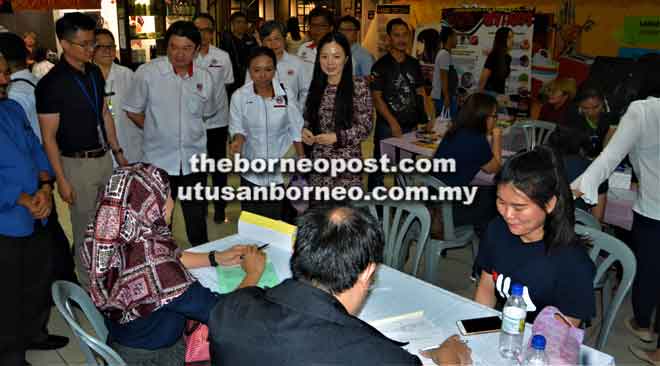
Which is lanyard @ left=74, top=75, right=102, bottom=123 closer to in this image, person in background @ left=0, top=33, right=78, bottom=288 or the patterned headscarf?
person in background @ left=0, top=33, right=78, bottom=288

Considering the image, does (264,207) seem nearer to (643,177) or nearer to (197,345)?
(197,345)

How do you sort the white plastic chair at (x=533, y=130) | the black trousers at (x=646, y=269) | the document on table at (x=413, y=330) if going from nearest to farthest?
the document on table at (x=413, y=330) → the black trousers at (x=646, y=269) → the white plastic chair at (x=533, y=130)

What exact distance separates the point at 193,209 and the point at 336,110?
1320 mm

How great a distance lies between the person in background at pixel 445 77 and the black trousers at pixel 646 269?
458 cm

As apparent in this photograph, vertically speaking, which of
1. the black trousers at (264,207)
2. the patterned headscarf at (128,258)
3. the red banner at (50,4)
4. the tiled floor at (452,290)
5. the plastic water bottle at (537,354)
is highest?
the red banner at (50,4)

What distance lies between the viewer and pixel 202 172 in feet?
13.3

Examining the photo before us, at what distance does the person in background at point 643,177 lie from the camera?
2652mm

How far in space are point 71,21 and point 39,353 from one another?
175 cm

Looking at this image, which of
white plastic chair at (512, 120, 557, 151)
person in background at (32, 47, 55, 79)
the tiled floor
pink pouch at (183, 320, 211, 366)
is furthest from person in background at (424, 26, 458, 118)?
pink pouch at (183, 320, 211, 366)

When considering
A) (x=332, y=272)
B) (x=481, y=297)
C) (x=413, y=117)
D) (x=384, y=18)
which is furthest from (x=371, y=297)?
(x=384, y=18)

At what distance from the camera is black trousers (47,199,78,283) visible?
3.28 m

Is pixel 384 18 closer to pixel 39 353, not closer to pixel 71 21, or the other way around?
pixel 71 21

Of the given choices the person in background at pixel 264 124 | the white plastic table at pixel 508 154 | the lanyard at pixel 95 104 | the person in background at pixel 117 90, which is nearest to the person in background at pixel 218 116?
the person in background at pixel 117 90

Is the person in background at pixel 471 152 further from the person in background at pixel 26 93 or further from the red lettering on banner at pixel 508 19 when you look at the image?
the red lettering on banner at pixel 508 19
